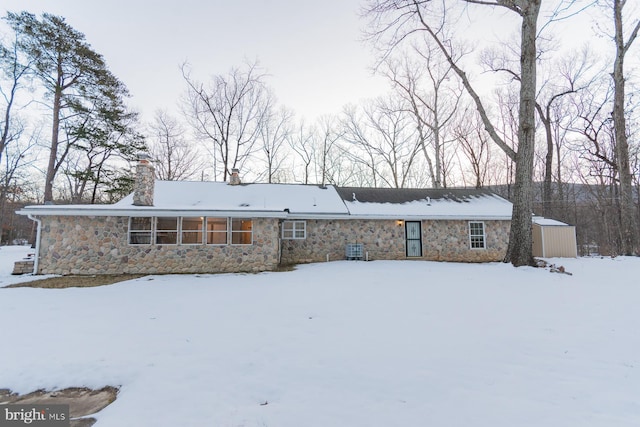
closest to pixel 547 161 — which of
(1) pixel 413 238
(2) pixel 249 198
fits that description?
(1) pixel 413 238

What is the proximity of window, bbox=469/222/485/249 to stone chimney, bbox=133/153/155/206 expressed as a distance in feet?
47.3

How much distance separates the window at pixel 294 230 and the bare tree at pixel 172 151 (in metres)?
14.4

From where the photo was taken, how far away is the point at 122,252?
9.72 metres

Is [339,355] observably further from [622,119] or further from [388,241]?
[622,119]

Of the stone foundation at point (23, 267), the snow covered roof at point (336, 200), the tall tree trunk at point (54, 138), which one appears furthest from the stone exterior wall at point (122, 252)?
the tall tree trunk at point (54, 138)

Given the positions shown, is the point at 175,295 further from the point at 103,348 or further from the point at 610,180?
the point at 610,180

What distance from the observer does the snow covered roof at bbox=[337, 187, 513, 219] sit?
13.1 m

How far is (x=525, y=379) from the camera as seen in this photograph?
2.65 metres

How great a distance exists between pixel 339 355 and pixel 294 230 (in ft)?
32.0

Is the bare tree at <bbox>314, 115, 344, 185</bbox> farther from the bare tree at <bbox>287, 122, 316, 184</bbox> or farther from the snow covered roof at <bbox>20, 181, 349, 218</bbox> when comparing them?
the snow covered roof at <bbox>20, 181, 349, 218</bbox>

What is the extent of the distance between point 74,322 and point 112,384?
2740 mm

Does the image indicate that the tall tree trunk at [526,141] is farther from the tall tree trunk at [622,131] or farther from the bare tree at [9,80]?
the bare tree at [9,80]

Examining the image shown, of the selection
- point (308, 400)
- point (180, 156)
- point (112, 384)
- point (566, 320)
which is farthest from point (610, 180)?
point (180, 156)

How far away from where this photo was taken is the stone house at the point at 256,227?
9.49 meters
